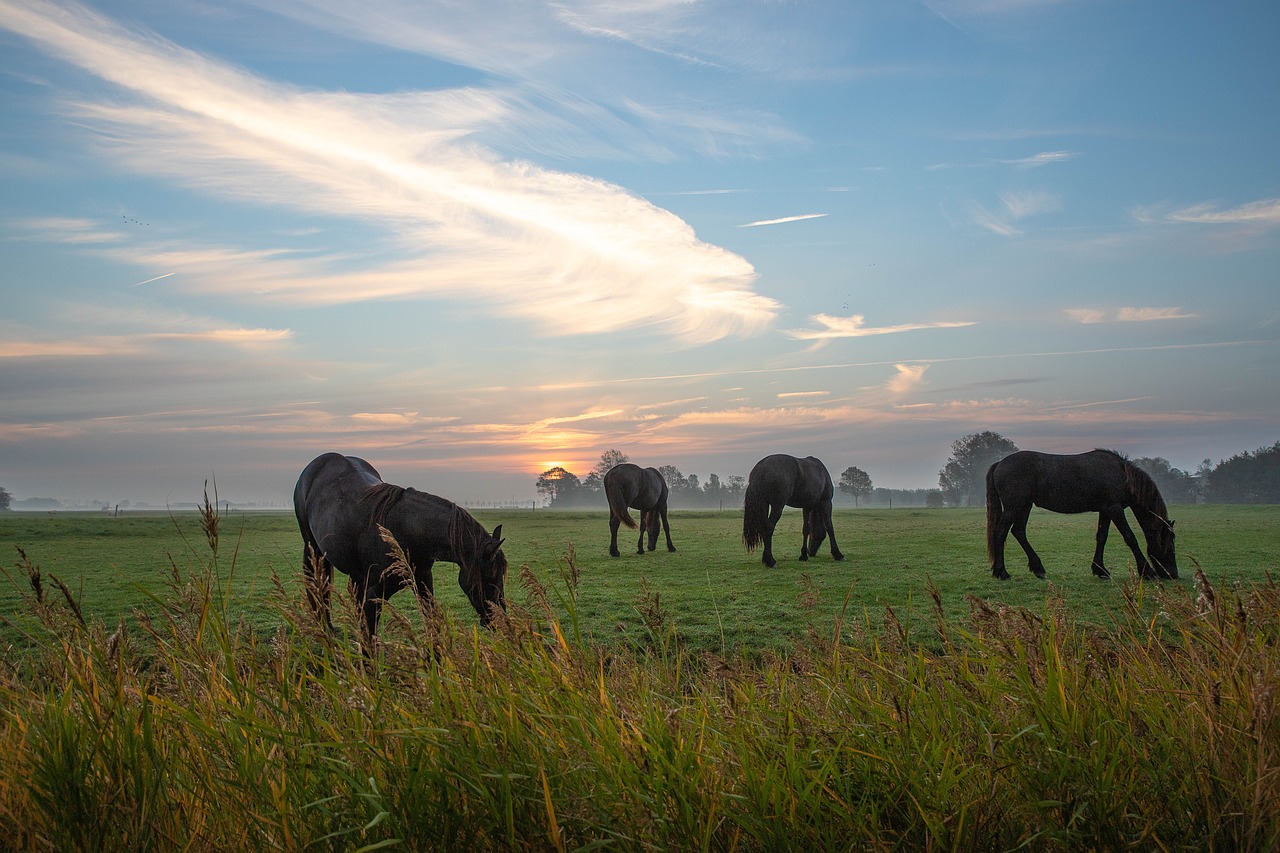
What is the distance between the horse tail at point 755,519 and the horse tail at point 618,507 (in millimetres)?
5034

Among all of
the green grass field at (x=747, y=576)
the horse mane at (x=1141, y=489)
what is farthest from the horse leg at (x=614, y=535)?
the horse mane at (x=1141, y=489)

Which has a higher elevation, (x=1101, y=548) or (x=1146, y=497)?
(x=1146, y=497)

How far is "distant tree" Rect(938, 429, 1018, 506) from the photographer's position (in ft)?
484

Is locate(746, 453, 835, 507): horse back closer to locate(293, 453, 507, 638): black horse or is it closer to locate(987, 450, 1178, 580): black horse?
locate(987, 450, 1178, 580): black horse

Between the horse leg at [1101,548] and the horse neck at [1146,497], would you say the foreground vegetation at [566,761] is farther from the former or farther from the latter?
the horse neck at [1146,497]

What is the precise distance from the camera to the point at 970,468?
152m

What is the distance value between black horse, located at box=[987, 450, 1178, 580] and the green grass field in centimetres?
80

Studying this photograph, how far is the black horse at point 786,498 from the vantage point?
18312 mm

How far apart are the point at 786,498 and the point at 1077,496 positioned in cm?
641

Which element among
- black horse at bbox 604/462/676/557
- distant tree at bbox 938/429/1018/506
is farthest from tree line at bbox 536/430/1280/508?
black horse at bbox 604/462/676/557

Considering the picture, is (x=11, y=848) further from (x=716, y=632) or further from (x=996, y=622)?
(x=716, y=632)

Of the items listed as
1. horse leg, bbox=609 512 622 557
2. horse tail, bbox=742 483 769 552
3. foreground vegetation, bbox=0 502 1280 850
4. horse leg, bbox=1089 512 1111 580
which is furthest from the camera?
horse leg, bbox=609 512 622 557

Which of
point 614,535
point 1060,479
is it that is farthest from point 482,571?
point 614,535

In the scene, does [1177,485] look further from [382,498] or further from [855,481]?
[382,498]
